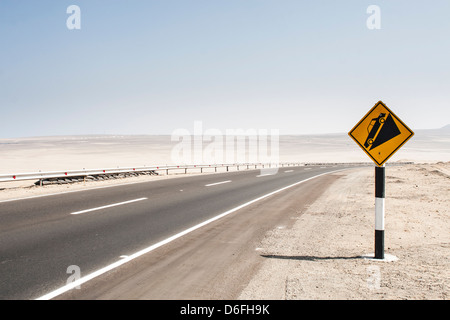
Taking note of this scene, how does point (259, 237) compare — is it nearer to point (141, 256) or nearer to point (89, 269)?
point (141, 256)

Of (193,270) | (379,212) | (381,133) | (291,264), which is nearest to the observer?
(193,270)

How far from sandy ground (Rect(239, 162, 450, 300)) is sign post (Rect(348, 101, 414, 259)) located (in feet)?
2.40

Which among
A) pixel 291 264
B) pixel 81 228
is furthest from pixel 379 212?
pixel 81 228

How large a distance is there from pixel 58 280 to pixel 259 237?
4117 millimetres

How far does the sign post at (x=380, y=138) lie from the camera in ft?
18.2

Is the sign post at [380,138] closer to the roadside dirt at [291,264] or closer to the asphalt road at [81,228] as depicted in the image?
the roadside dirt at [291,264]

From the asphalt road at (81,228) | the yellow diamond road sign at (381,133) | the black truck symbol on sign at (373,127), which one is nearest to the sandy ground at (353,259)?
the yellow diamond road sign at (381,133)

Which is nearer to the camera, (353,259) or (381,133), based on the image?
(381,133)

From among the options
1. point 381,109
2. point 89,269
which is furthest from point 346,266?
point 89,269

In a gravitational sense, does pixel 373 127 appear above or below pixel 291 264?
above

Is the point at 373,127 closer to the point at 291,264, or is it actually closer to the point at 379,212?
the point at 379,212

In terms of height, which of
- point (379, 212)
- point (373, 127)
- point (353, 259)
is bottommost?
point (353, 259)

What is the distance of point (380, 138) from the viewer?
565 centimetres

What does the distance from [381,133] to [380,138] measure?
8 centimetres
